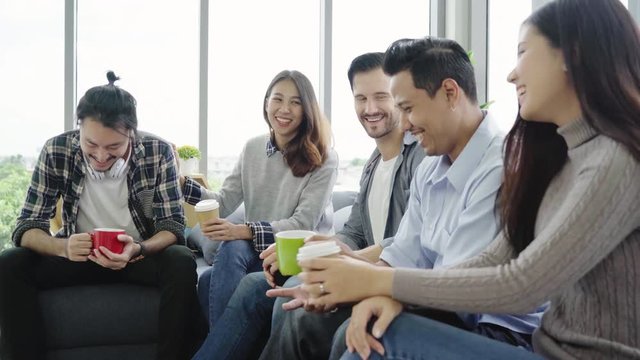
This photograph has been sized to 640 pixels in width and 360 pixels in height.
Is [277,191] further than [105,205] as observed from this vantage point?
Yes

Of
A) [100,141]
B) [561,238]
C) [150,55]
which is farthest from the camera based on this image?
[150,55]

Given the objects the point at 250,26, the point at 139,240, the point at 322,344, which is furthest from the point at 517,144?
the point at 250,26

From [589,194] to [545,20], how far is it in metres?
0.33

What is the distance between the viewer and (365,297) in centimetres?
98

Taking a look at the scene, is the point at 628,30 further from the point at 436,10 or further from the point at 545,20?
the point at 436,10

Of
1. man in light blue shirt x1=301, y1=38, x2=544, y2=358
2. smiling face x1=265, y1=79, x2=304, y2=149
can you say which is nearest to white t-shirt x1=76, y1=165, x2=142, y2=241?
smiling face x1=265, y1=79, x2=304, y2=149

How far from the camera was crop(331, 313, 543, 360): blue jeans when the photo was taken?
844 mm

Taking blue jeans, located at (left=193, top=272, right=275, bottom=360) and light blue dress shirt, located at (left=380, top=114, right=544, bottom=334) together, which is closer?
light blue dress shirt, located at (left=380, top=114, right=544, bottom=334)

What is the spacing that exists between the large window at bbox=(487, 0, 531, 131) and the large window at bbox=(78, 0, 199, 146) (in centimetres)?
201

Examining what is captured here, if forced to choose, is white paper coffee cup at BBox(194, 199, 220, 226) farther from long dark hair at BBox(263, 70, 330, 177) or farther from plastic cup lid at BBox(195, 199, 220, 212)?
long dark hair at BBox(263, 70, 330, 177)

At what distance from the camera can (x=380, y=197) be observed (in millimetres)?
1848

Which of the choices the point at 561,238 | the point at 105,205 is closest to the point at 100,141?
the point at 105,205

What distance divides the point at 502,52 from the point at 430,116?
237 centimetres

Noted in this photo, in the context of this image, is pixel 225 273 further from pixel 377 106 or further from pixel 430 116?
pixel 430 116
